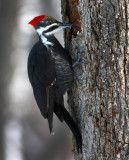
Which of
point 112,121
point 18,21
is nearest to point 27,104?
point 18,21

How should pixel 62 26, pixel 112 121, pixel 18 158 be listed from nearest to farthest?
1. pixel 112 121
2. pixel 62 26
3. pixel 18 158

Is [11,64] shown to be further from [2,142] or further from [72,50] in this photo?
[72,50]

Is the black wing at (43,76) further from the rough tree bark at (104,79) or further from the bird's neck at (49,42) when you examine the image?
the rough tree bark at (104,79)

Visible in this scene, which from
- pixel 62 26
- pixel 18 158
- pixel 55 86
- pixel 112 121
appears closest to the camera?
pixel 112 121

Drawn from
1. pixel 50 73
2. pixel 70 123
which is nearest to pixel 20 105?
pixel 50 73

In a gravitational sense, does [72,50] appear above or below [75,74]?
above

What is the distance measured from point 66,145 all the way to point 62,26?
4.39m

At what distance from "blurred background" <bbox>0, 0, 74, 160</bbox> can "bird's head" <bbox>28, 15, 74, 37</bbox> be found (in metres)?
3.74

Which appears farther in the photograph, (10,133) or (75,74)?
(10,133)

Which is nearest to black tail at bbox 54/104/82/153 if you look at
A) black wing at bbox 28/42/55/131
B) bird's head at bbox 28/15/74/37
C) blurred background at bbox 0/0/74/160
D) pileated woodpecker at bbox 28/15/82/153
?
pileated woodpecker at bbox 28/15/82/153

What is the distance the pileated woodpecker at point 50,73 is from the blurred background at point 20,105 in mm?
3772

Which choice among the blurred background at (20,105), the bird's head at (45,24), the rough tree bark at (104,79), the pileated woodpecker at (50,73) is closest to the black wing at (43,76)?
the pileated woodpecker at (50,73)

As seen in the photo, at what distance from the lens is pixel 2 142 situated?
737cm

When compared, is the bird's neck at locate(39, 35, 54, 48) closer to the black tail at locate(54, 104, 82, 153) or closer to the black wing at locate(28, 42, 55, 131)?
the black wing at locate(28, 42, 55, 131)
